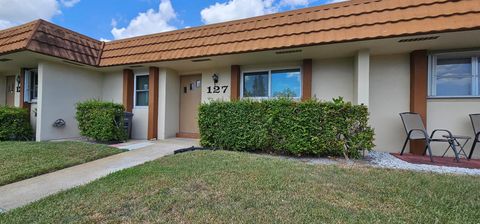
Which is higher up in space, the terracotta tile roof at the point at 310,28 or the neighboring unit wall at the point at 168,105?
the terracotta tile roof at the point at 310,28

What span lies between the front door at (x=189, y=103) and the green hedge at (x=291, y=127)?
2832mm

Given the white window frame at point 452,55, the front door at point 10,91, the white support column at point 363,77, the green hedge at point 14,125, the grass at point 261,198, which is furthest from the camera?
the front door at point 10,91

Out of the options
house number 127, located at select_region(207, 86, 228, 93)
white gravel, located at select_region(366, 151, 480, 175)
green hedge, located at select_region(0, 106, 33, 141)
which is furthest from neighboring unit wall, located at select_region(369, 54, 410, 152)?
green hedge, located at select_region(0, 106, 33, 141)

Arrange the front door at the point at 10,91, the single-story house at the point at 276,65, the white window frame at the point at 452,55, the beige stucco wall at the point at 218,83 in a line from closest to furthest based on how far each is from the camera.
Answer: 1. the single-story house at the point at 276,65
2. the white window frame at the point at 452,55
3. the beige stucco wall at the point at 218,83
4. the front door at the point at 10,91

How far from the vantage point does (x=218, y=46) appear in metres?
7.30

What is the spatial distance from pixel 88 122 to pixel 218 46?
4.67 m

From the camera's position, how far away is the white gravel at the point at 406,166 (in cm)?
438

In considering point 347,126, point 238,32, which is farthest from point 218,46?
point 347,126

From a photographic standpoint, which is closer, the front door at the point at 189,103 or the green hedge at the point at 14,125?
the green hedge at the point at 14,125

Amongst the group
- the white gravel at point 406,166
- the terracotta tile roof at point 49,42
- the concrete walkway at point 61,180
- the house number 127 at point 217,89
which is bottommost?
the concrete walkway at point 61,180

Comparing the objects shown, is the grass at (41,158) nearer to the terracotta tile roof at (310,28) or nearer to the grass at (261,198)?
the grass at (261,198)

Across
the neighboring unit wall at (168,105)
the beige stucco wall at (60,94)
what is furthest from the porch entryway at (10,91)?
the neighboring unit wall at (168,105)

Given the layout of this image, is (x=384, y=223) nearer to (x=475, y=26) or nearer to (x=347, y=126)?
(x=347, y=126)

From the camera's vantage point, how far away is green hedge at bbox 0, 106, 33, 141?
25.8 feet
